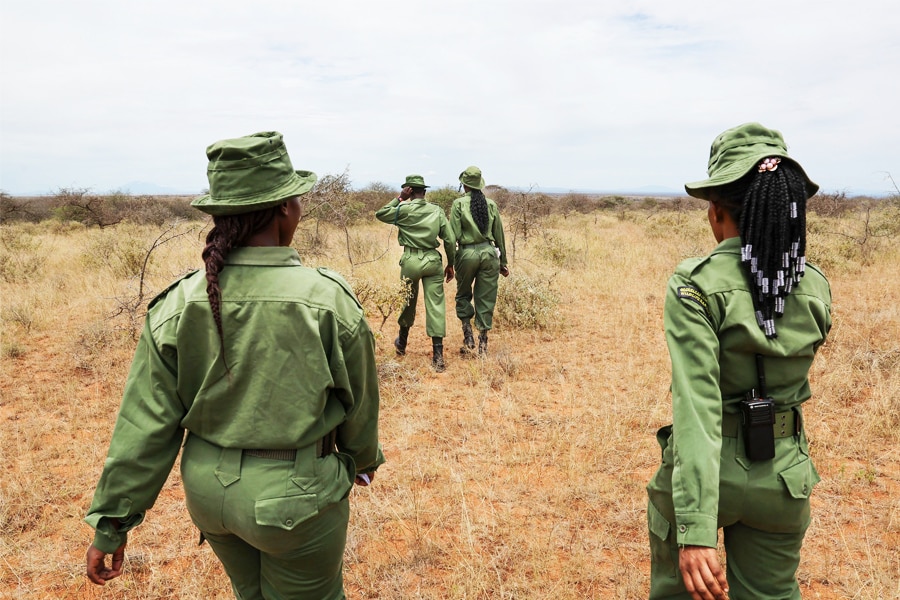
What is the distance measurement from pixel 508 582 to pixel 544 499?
0.82 m

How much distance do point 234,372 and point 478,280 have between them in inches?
195

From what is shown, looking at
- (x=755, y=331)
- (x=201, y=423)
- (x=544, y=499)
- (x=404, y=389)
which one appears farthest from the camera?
(x=404, y=389)

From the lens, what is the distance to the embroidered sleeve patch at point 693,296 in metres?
1.59

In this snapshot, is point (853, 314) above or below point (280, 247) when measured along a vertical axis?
below

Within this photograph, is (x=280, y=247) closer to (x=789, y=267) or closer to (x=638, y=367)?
(x=789, y=267)

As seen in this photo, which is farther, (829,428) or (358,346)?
(829,428)

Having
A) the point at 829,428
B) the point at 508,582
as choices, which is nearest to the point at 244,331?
the point at 508,582

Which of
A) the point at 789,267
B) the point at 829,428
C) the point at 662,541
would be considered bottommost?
the point at 829,428

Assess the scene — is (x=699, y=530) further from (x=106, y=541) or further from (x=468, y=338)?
(x=468, y=338)

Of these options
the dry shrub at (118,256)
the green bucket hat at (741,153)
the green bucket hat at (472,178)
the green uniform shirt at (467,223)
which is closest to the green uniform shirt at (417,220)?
the green uniform shirt at (467,223)

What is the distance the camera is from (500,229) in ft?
21.0

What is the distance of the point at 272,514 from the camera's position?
1579 millimetres

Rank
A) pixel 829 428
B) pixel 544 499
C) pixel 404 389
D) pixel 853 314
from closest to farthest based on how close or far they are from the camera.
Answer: pixel 544 499 < pixel 829 428 < pixel 404 389 < pixel 853 314

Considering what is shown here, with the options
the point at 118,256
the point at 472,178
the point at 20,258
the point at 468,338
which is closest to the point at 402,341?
the point at 468,338
